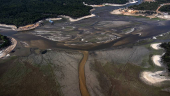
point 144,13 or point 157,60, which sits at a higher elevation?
point 144,13

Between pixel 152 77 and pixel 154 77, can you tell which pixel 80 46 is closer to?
pixel 152 77

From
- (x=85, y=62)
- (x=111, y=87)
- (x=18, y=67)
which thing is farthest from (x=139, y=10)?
(x=18, y=67)

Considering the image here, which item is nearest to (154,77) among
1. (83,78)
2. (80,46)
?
(83,78)

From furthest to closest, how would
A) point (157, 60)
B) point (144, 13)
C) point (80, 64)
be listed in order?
point (144, 13) → point (157, 60) → point (80, 64)

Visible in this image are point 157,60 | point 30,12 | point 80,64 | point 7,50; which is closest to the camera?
point 80,64

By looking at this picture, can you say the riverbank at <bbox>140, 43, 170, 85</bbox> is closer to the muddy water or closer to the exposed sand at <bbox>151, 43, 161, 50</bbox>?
the exposed sand at <bbox>151, 43, 161, 50</bbox>

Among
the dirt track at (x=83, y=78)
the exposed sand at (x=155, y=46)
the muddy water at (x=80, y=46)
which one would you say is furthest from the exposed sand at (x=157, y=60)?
the dirt track at (x=83, y=78)

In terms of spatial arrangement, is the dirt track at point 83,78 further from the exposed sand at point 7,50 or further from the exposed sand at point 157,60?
the exposed sand at point 7,50

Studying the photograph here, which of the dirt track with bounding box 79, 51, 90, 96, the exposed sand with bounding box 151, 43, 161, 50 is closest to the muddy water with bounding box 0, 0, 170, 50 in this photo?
the dirt track with bounding box 79, 51, 90, 96
